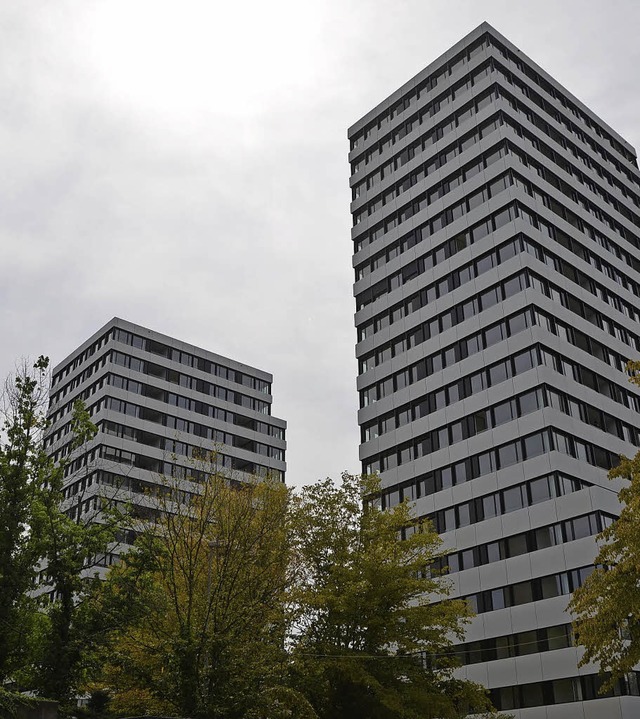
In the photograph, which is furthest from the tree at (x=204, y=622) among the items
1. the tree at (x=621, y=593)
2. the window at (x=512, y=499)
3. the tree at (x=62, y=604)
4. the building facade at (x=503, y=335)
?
the window at (x=512, y=499)

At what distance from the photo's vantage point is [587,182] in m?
67.1

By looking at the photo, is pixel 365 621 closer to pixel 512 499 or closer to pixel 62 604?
pixel 62 604

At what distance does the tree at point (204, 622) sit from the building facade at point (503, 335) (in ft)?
57.9

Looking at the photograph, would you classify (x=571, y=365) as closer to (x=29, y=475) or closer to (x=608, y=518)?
(x=608, y=518)

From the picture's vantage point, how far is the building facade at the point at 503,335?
4653cm

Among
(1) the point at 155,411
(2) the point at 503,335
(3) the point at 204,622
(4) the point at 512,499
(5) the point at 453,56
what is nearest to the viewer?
(3) the point at 204,622

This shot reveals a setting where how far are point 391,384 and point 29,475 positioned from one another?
35340mm

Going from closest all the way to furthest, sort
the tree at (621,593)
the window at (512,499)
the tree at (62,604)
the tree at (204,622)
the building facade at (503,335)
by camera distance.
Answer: the tree at (621,593) → the tree at (204,622) → the tree at (62,604) → the building facade at (503,335) → the window at (512,499)

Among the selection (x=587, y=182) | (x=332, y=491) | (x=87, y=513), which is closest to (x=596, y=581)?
(x=332, y=491)

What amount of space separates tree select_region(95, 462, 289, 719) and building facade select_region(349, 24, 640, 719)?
17662mm

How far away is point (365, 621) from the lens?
3353 cm

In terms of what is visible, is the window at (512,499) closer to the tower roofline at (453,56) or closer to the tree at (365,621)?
the tree at (365,621)

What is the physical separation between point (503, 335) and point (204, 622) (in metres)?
32.5

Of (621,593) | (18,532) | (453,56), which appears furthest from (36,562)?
(453,56)
